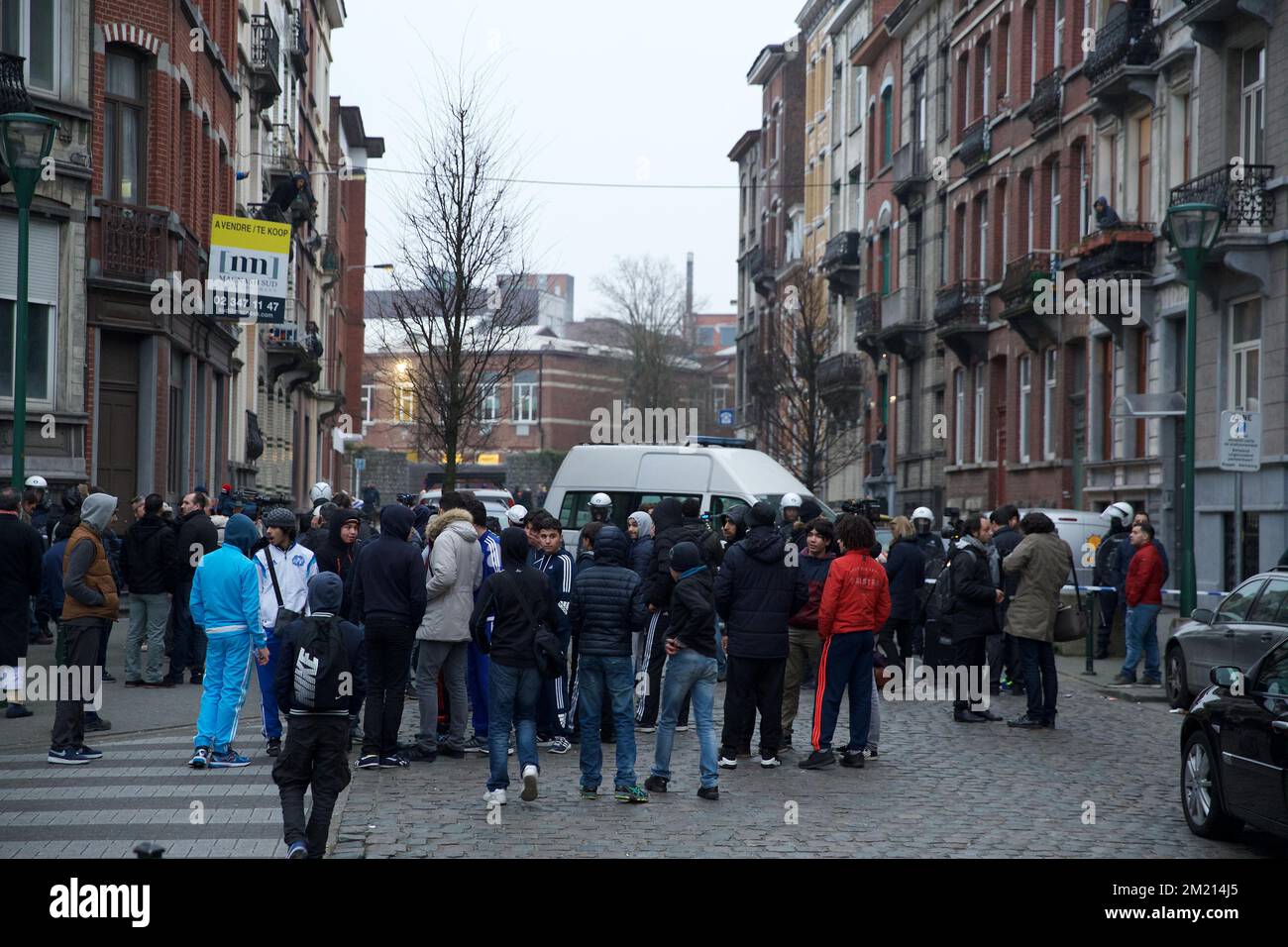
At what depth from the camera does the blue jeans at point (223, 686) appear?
11695 millimetres

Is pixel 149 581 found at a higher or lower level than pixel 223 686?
higher

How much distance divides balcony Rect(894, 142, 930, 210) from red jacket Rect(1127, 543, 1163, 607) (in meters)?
28.0

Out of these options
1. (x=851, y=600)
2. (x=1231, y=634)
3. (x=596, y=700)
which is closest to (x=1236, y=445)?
(x=1231, y=634)

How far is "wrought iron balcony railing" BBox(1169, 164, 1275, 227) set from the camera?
24.7m

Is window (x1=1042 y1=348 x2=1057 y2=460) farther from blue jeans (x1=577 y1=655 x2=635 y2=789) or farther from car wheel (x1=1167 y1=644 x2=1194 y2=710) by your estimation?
blue jeans (x1=577 y1=655 x2=635 y2=789)

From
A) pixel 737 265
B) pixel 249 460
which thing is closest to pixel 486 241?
pixel 249 460

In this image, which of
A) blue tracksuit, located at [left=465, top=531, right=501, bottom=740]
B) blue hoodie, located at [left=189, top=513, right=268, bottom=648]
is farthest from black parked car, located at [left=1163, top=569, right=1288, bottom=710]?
blue hoodie, located at [left=189, top=513, right=268, bottom=648]

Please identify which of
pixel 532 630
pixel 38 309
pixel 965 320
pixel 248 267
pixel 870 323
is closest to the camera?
pixel 532 630

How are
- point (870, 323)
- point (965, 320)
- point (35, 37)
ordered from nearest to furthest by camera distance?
point (35, 37) < point (965, 320) < point (870, 323)

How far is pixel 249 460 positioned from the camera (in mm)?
37750

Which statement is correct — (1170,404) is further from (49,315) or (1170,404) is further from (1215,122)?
(49,315)

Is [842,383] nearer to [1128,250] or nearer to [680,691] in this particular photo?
[1128,250]

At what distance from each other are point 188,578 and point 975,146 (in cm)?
2809

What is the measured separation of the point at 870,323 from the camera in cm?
4812
